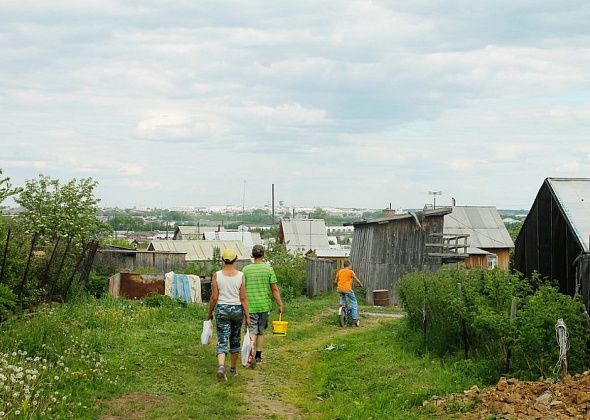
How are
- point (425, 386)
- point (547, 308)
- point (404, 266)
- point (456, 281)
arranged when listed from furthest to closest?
point (404, 266), point (456, 281), point (425, 386), point (547, 308)

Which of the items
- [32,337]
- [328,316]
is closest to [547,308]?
[32,337]

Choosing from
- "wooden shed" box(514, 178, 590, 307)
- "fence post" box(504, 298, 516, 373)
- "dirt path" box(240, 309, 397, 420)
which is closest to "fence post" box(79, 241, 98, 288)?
"dirt path" box(240, 309, 397, 420)

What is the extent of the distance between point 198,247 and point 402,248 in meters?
19.4

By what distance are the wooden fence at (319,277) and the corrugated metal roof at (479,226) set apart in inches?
634

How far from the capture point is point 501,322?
32.6ft

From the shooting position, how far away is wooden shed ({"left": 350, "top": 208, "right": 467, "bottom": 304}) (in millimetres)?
27717

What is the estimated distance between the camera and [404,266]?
28781 mm

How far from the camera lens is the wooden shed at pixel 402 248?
90.9ft

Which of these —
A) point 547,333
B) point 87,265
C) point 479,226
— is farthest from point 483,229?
point 547,333

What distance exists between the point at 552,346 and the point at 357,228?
24.3 meters

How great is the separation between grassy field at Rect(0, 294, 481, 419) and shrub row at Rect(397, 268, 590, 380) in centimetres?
55

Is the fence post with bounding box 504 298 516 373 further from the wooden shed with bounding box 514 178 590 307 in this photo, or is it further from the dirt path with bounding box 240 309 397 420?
the dirt path with bounding box 240 309 397 420

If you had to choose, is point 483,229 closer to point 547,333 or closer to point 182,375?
point 182,375

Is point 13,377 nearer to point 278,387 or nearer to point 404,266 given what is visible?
point 278,387
